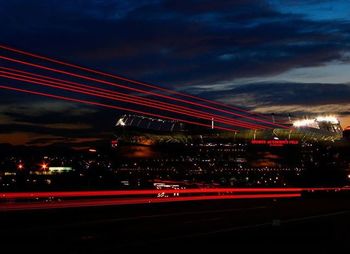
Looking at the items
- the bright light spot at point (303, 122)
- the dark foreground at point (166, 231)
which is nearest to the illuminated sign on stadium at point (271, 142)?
the bright light spot at point (303, 122)

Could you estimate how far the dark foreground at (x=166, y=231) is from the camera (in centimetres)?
1609

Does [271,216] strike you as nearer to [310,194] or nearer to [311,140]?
[310,194]

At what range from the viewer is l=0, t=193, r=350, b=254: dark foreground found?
16.1m

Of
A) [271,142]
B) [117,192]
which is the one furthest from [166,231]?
[271,142]

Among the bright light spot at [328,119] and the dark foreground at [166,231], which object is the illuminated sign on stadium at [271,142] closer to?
the bright light spot at [328,119]

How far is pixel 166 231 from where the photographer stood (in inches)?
800

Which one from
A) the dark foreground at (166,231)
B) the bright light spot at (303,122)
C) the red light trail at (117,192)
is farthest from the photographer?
the bright light spot at (303,122)

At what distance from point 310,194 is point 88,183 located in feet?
65.1

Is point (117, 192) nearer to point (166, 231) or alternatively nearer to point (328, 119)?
point (166, 231)

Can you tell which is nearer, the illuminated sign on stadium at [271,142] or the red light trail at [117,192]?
the red light trail at [117,192]

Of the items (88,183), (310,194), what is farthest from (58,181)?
(310,194)

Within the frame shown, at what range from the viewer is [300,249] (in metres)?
16.5

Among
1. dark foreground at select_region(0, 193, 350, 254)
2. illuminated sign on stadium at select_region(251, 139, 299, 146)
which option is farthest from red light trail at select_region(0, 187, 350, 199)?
illuminated sign on stadium at select_region(251, 139, 299, 146)

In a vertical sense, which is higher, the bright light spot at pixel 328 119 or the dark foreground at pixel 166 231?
the bright light spot at pixel 328 119
